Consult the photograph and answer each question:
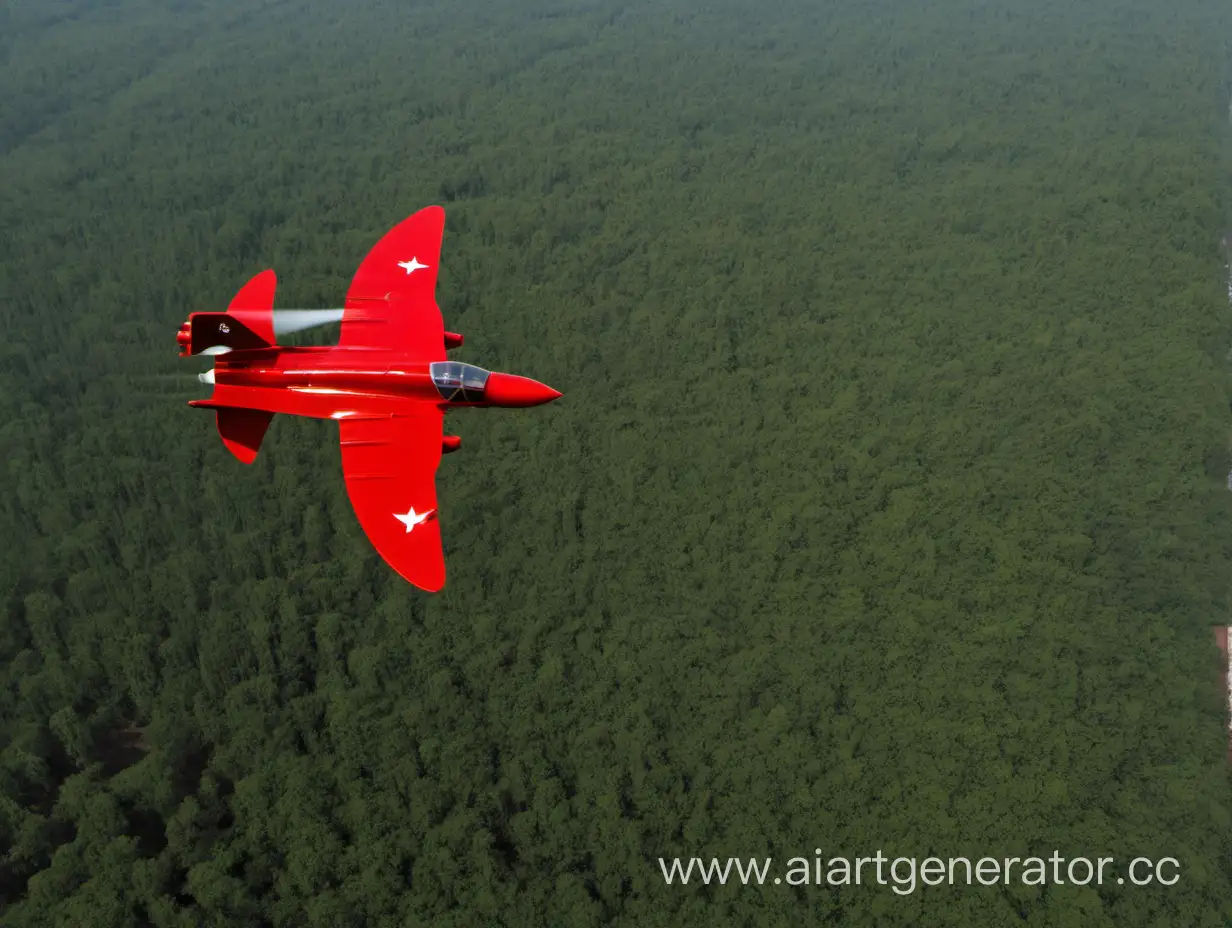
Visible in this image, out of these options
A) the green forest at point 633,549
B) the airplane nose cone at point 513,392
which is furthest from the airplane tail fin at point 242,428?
the airplane nose cone at point 513,392

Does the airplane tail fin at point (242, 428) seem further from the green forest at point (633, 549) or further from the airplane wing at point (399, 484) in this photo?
the green forest at point (633, 549)

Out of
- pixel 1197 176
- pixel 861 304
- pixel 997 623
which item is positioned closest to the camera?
pixel 997 623

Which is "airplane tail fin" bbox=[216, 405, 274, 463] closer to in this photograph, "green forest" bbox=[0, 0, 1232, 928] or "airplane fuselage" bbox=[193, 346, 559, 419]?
"airplane fuselage" bbox=[193, 346, 559, 419]

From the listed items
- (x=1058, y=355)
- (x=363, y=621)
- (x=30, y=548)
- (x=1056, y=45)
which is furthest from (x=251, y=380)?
(x=1056, y=45)

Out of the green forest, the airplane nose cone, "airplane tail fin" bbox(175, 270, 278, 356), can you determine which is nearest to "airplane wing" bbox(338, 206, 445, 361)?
the airplane nose cone

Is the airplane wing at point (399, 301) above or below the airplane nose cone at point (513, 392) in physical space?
above

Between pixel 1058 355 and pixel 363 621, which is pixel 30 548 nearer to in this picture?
pixel 363 621
